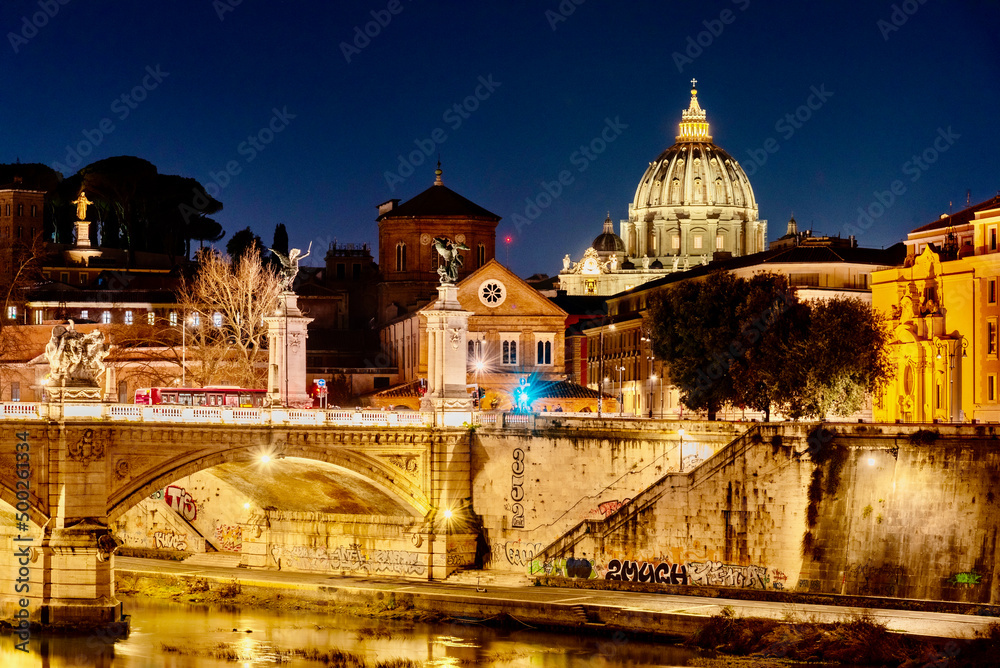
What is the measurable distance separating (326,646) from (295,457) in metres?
7.27

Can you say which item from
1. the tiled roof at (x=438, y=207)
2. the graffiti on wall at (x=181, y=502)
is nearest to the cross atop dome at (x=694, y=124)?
the tiled roof at (x=438, y=207)

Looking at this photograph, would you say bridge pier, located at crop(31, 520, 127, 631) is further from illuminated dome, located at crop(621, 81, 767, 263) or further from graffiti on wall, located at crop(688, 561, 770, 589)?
illuminated dome, located at crop(621, 81, 767, 263)

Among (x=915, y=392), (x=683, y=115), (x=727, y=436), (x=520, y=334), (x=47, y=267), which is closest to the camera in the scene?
(x=727, y=436)

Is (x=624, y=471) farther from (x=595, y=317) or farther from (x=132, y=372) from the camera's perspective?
(x=595, y=317)

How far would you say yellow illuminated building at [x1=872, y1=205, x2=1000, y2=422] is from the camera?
6731 cm

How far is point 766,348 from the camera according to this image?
200 feet

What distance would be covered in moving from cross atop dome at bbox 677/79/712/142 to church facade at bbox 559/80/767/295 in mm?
537

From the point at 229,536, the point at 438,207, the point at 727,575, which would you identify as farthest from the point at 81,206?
the point at 727,575

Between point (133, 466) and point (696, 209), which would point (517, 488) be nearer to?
point (133, 466)

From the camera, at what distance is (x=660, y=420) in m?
55.6

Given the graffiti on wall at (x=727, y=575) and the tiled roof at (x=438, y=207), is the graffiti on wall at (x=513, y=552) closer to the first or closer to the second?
the graffiti on wall at (x=727, y=575)

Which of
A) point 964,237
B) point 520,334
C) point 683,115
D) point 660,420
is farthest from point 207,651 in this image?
point 683,115

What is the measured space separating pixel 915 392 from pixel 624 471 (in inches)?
703

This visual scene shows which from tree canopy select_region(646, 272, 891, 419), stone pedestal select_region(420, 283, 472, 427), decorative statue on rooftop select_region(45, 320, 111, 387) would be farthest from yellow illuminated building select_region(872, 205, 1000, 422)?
decorative statue on rooftop select_region(45, 320, 111, 387)
